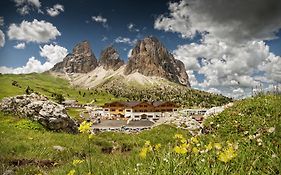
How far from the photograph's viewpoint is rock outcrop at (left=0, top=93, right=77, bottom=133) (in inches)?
1144

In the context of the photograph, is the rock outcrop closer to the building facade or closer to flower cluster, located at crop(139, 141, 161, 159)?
flower cluster, located at crop(139, 141, 161, 159)

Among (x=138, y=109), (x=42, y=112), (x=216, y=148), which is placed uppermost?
(x=138, y=109)

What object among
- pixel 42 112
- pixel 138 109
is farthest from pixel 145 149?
pixel 138 109

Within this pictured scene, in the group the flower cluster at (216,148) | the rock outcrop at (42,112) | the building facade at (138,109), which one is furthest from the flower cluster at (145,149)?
the building facade at (138,109)

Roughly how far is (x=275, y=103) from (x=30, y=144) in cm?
1312

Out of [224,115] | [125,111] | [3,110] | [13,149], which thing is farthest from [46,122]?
[125,111]

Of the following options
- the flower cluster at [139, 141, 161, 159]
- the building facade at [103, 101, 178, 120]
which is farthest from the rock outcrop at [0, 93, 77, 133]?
the building facade at [103, 101, 178, 120]

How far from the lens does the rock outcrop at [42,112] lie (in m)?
29.1

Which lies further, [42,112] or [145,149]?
[42,112]

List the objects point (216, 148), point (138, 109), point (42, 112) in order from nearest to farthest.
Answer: point (216, 148), point (42, 112), point (138, 109)

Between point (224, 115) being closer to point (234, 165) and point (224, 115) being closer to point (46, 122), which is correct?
point (234, 165)

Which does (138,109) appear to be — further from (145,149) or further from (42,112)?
(145,149)

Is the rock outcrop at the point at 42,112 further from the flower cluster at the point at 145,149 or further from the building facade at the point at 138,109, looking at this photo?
the building facade at the point at 138,109

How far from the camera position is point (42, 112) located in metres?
29.2
